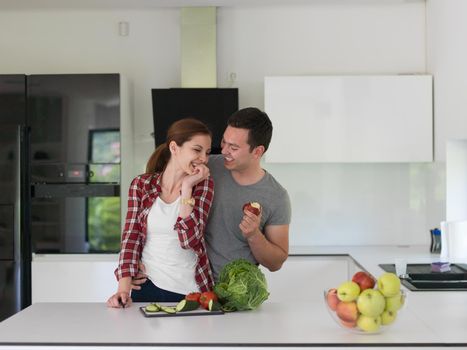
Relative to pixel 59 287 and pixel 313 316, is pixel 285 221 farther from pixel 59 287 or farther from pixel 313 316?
pixel 59 287

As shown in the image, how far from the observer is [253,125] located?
304 centimetres

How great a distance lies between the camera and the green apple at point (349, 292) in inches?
92.7

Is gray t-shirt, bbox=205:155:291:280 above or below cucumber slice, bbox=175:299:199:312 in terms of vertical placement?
above

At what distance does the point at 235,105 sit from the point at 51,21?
5.02ft

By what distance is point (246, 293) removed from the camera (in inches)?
106

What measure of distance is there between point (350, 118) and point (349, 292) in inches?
110

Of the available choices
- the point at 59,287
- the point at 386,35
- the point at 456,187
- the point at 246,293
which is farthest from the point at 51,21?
the point at 246,293

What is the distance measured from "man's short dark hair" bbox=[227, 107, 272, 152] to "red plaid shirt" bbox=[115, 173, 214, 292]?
0.24 meters

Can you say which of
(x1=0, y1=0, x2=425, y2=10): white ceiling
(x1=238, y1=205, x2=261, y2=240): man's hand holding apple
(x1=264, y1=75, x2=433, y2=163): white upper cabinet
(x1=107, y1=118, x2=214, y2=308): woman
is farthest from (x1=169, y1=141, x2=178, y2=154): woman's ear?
(x1=0, y1=0, x2=425, y2=10): white ceiling

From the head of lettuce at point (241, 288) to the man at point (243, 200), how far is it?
27 cm

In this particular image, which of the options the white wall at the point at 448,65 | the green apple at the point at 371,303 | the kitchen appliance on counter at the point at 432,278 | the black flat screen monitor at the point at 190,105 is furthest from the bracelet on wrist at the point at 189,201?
the black flat screen monitor at the point at 190,105

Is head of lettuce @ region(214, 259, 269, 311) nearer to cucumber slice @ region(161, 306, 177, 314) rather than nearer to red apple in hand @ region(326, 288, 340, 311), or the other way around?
cucumber slice @ region(161, 306, 177, 314)

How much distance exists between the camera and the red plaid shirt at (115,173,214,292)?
291 centimetres

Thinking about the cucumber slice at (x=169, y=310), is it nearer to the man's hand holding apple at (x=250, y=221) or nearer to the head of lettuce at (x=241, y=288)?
the head of lettuce at (x=241, y=288)
